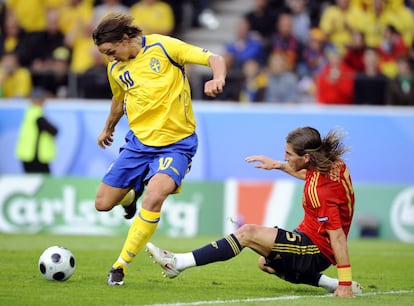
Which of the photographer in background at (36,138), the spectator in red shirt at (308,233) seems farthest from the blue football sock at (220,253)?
the photographer in background at (36,138)

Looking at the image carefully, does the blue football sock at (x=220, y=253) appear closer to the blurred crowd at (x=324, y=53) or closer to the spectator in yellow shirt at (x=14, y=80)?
the blurred crowd at (x=324, y=53)

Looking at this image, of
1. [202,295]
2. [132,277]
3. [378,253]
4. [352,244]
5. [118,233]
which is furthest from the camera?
[118,233]

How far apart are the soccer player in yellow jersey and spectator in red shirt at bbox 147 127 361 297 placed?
2.77 feet

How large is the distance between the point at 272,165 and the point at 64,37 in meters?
13.5

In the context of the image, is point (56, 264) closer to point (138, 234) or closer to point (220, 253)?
point (138, 234)

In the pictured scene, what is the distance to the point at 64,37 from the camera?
21.4 meters

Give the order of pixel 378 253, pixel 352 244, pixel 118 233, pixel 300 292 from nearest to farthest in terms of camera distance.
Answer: pixel 300 292 < pixel 378 253 < pixel 352 244 < pixel 118 233

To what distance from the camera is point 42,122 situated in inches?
717

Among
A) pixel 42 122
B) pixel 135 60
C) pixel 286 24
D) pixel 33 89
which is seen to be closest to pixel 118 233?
pixel 42 122

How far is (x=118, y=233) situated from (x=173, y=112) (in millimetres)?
7691

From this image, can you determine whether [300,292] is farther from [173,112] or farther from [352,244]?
[352,244]

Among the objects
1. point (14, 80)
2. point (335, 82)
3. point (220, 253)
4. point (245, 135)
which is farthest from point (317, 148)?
point (14, 80)

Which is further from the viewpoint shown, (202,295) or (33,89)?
(33,89)

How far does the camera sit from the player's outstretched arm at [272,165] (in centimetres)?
858
